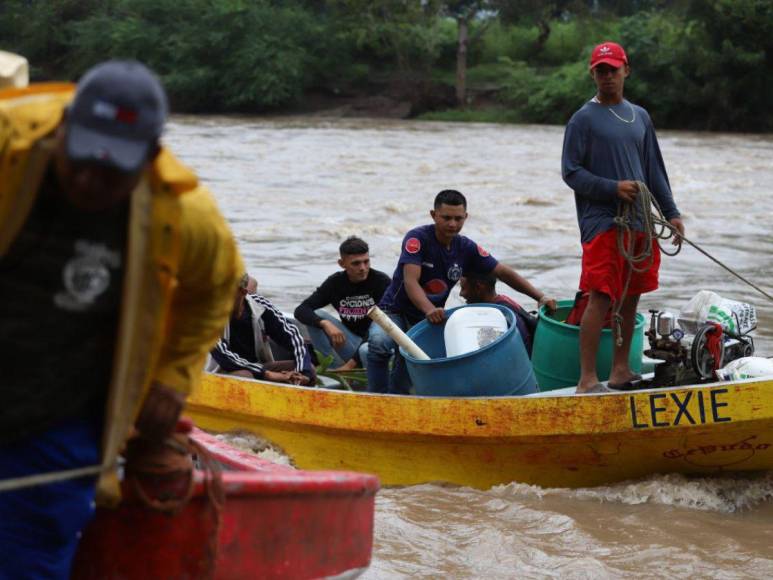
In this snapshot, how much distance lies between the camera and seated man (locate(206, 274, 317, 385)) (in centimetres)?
677

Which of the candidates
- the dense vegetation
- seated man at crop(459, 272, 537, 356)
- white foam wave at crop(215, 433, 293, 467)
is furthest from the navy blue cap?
the dense vegetation

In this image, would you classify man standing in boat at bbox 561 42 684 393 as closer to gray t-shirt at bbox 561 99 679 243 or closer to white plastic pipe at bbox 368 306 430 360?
gray t-shirt at bbox 561 99 679 243

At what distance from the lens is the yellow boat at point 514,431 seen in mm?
5805

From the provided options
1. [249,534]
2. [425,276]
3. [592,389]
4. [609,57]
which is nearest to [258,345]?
[425,276]

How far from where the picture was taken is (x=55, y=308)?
8.07 ft

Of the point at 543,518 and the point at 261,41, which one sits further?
the point at 261,41

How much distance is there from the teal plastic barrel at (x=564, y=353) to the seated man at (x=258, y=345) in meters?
1.23

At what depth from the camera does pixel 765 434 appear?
5777 mm

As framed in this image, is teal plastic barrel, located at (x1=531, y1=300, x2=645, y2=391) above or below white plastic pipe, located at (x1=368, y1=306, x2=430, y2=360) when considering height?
below

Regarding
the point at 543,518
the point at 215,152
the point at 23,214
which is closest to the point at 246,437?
the point at 543,518

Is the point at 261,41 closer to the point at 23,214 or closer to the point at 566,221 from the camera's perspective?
the point at 566,221

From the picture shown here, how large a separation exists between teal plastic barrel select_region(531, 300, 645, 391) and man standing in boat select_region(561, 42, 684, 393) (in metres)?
0.36

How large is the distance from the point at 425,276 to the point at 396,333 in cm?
69

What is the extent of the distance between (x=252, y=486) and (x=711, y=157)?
84.1ft
